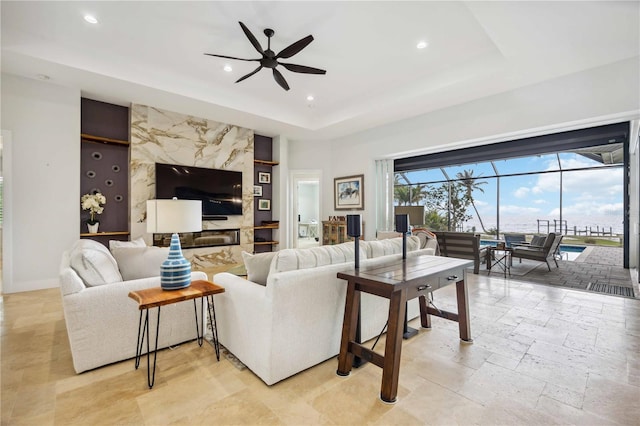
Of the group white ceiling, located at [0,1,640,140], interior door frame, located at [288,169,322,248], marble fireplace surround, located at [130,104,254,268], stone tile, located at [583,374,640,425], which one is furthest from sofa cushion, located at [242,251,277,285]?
interior door frame, located at [288,169,322,248]

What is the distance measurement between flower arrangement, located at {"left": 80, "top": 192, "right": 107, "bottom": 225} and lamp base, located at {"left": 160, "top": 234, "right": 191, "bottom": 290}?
140 inches

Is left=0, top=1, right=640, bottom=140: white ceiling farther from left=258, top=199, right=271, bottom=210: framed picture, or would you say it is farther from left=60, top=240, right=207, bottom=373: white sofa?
left=60, top=240, right=207, bottom=373: white sofa

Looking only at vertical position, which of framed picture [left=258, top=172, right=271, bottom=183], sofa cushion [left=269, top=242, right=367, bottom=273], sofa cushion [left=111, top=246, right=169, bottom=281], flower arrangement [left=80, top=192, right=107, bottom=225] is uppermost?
framed picture [left=258, top=172, right=271, bottom=183]

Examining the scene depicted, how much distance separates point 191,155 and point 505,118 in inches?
215

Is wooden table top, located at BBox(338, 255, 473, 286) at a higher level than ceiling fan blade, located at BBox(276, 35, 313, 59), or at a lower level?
lower

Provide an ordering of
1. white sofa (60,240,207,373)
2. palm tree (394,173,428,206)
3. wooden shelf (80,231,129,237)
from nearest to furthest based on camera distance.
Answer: white sofa (60,240,207,373) < wooden shelf (80,231,129,237) < palm tree (394,173,428,206)

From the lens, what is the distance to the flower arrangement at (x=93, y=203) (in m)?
4.63

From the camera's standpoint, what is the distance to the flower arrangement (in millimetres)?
4628

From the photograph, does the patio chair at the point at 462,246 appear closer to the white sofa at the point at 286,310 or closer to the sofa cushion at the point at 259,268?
the white sofa at the point at 286,310

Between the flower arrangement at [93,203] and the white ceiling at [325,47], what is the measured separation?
160 centimetres

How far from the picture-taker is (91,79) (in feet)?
13.3

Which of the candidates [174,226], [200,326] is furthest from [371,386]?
[174,226]

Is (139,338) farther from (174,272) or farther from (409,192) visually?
(409,192)

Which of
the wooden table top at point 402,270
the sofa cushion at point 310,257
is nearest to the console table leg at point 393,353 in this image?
the wooden table top at point 402,270
